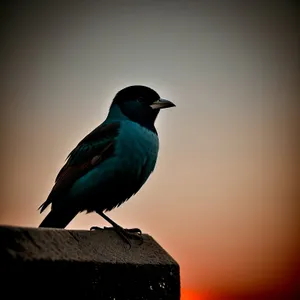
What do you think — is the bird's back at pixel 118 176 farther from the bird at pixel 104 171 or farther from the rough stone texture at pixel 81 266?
the rough stone texture at pixel 81 266

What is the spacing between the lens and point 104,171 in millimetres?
3881

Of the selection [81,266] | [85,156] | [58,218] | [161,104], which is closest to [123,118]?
[161,104]

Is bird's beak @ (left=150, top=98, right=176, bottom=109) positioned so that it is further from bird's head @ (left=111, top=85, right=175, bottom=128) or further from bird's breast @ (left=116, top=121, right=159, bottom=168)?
bird's breast @ (left=116, top=121, right=159, bottom=168)

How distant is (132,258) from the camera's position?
1.22m

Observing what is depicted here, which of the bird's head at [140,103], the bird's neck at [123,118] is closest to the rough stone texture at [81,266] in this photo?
the bird's neck at [123,118]

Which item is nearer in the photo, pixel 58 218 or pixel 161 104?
pixel 58 218

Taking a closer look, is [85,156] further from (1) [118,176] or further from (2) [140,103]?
(2) [140,103]

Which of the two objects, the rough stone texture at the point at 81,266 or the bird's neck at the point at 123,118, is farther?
the bird's neck at the point at 123,118

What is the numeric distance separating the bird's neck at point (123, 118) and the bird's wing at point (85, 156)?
0.17 meters

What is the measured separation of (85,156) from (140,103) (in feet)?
2.29

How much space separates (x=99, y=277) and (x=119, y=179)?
2739 mm

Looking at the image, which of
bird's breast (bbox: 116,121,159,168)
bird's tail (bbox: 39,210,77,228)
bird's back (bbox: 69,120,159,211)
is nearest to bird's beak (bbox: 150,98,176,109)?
bird's breast (bbox: 116,121,159,168)

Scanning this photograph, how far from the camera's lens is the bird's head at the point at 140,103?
14.3ft

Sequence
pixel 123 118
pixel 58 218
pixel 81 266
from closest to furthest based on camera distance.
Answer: pixel 81 266
pixel 58 218
pixel 123 118
